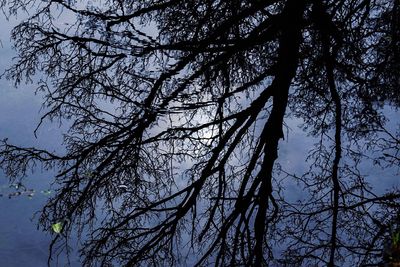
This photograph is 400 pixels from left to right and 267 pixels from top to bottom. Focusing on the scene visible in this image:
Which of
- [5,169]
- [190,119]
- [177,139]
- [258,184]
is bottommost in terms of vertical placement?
[5,169]

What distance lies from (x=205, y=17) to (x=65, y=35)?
2029 mm

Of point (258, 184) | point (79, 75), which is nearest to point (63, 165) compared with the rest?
point (79, 75)

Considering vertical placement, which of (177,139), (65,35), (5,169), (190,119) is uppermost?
(65,35)

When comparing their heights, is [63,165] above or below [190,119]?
below

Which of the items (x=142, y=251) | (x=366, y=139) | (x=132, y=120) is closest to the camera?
(x=142, y=251)

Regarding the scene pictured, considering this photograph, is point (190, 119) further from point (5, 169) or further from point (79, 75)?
point (5, 169)

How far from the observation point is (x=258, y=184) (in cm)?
589

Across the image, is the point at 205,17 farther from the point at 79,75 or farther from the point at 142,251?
the point at 142,251

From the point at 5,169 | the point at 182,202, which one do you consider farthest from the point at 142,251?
the point at 5,169

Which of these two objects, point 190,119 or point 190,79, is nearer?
point 190,79

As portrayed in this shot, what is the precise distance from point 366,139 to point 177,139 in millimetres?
3343

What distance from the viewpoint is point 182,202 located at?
605 centimetres

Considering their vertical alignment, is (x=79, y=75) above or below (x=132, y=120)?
above

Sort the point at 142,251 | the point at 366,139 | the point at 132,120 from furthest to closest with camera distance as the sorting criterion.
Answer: the point at 366,139 < the point at 132,120 < the point at 142,251
